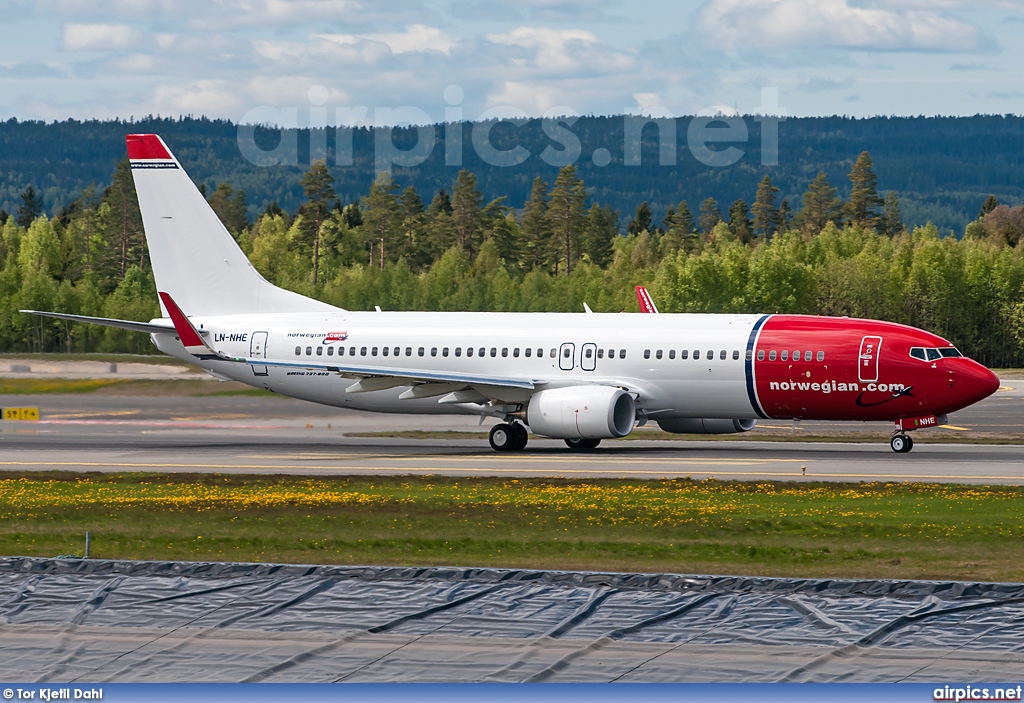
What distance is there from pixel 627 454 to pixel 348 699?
29.0 metres

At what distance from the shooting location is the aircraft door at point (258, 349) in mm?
46438

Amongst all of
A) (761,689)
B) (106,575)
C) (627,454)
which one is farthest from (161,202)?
(761,689)

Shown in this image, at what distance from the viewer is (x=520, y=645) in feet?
48.4

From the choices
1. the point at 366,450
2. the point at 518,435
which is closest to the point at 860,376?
Result: the point at 518,435

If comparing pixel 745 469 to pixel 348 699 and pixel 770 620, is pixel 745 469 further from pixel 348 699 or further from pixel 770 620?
pixel 348 699

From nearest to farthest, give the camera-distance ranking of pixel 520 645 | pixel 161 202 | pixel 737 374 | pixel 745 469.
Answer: pixel 520 645, pixel 745 469, pixel 737 374, pixel 161 202

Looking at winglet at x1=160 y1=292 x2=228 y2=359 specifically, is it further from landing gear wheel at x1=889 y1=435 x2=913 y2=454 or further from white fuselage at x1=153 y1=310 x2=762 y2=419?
landing gear wheel at x1=889 y1=435 x2=913 y2=454

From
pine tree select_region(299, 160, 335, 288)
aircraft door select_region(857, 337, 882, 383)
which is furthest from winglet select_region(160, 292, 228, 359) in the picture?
pine tree select_region(299, 160, 335, 288)

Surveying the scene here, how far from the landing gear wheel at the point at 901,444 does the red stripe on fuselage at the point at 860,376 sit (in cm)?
82

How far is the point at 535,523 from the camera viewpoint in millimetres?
25281

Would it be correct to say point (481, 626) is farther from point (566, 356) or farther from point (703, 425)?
point (703, 425)

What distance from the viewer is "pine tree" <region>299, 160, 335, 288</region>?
7116 inches

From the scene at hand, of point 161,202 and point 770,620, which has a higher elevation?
point 161,202

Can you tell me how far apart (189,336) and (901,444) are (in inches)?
831
